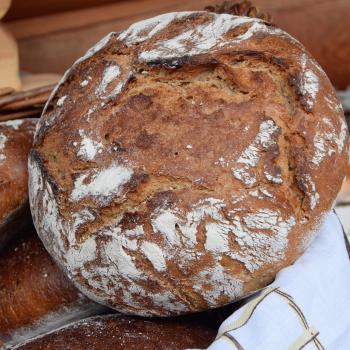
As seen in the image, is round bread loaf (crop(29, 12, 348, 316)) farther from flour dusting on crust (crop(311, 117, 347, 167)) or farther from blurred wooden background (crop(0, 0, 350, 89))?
blurred wooden background (crop(0, 0, 350, 89))

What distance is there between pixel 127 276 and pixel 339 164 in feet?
1.32

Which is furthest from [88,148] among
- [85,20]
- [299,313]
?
[85,20]

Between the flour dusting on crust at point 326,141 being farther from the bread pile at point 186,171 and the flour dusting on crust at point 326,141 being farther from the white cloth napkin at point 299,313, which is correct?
the white cloth napkin at point 299,313

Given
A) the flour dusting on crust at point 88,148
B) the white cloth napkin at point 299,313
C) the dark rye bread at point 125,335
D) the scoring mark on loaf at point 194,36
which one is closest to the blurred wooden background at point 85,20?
the scoring mark on loaf at point 194,36

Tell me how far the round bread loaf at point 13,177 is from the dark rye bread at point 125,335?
261 mm

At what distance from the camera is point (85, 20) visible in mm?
2488

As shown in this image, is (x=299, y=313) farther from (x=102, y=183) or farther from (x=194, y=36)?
(x=194, y=36)

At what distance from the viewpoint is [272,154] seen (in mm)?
973

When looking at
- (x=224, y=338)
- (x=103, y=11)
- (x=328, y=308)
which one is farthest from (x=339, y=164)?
(x=103, y=11)

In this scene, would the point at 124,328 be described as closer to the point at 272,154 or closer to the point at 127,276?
the point at 127,276

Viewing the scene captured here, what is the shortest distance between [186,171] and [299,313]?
11.4 inches

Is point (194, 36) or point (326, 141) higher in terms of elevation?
point (194, 36)

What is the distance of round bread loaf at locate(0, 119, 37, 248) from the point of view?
4.05ft

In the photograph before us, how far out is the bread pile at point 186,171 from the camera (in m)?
0.97
